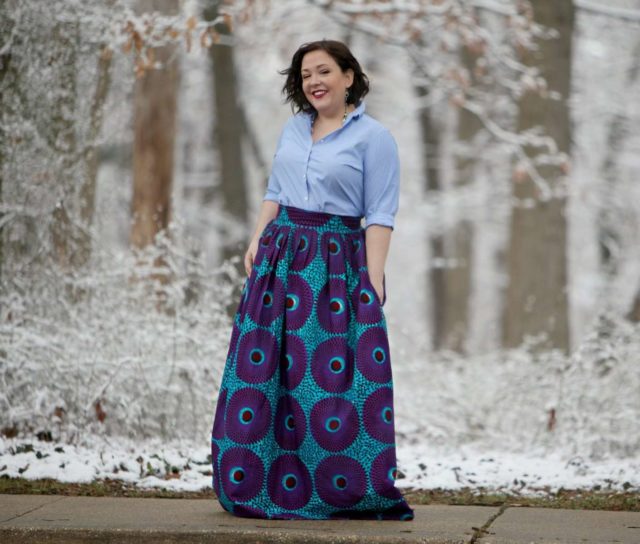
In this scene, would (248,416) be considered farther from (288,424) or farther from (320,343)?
(320,343)

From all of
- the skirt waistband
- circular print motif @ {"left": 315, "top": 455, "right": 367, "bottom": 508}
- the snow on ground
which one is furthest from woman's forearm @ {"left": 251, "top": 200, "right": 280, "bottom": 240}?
the snow on ground

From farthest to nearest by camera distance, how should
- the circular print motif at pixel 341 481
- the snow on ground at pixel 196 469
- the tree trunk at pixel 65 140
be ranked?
1. the tree trunk at pixel 65 140
2. the snow on ground at pixel 196 469
3. the circular print motif at pixel 341 481

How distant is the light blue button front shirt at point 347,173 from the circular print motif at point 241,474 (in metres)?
1.04

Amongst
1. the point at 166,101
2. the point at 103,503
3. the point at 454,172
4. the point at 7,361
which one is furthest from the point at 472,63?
the point at 103,503

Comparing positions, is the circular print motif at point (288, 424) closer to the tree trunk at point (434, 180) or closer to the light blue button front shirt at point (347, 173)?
the light blue button front shirt at point (347, 173)

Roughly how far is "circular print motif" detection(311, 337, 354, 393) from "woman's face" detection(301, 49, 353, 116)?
0.97 meters

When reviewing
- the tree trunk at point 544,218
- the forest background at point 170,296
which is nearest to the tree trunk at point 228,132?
the forest background at point 170,296

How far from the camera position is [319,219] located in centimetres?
467

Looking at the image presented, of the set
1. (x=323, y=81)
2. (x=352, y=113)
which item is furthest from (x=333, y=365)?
(x=323, y=81)

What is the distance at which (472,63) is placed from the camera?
626 inches

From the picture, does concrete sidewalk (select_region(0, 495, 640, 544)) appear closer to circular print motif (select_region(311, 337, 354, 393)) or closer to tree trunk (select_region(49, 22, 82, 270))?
circular print motif (select_region(311, 337, 354, 393))

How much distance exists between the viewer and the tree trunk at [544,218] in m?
10.4

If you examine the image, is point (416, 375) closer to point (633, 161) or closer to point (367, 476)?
point (367, 476)

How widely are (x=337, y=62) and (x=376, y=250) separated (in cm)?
80
